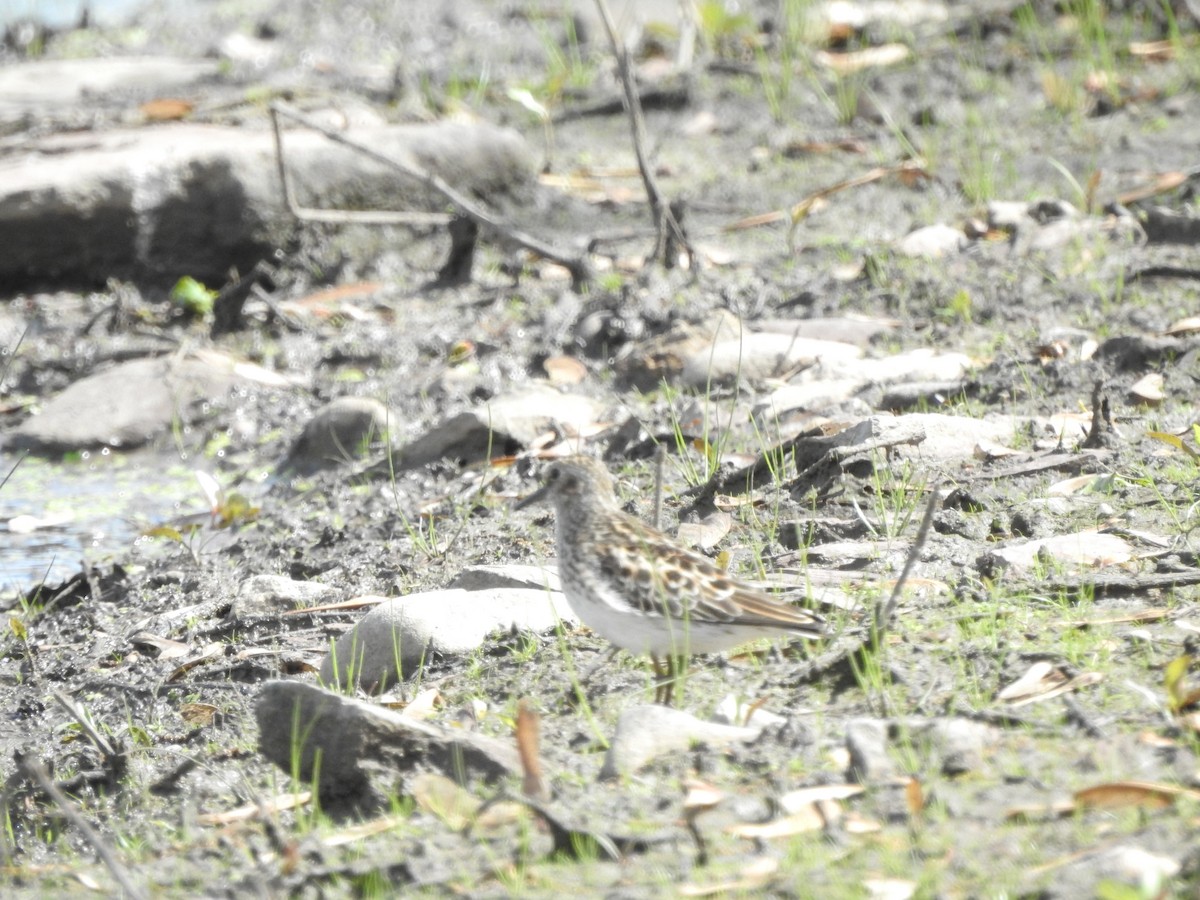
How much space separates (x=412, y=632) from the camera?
4434 mm

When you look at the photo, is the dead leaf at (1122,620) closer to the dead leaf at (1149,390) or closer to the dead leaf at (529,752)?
the dead leaf at (529,752)

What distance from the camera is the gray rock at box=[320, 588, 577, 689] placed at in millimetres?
4414

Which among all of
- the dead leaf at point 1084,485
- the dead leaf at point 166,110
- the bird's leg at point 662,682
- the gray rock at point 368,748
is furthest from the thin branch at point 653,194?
the gray rock at point 368,748

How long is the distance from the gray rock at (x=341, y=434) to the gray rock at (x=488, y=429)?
0.95 ft

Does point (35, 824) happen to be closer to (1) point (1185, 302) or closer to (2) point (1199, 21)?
(1) point (1185, 302)

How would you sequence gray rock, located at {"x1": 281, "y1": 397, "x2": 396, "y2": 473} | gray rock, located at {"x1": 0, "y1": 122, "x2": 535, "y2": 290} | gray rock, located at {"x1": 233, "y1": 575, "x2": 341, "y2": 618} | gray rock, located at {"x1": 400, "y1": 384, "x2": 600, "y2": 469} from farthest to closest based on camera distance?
gray rock, located at {"x1": 0, "y1": 122, "x2": 535, "y2": 290}, gray rock, located at {"x1": 281, "y1": 397, "x2": 396, "y2": 473}, gray rock, located at {"x1": 400, "y1": 384, "x2": 600, "y2": 469}, gray rock, located at {"x1": 233, "y1": 575, "x2": 341, "y2": 618}

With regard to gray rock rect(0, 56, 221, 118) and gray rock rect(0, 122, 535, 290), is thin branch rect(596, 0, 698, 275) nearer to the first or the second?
gray rock rect(0, 122, 535, 290)

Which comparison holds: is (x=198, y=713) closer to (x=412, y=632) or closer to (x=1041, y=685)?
(x=412, y=632)

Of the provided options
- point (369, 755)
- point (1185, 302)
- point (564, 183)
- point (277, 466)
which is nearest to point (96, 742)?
point (369, 755)

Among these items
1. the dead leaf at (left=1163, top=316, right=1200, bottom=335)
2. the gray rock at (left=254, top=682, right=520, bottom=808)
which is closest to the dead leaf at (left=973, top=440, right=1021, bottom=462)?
the dead leaf at (left=1163, top=316, right=1200, bottom=335)

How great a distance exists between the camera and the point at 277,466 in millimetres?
6977

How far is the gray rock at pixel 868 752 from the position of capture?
3377 millimetres

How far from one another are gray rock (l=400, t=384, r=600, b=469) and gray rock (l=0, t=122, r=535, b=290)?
8.58 feet

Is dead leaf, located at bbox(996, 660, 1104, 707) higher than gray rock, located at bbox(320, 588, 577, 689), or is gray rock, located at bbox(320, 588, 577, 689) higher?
dead leaf, located at bbox(996, 660, 1104, 707)
